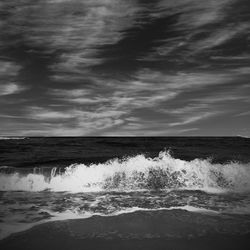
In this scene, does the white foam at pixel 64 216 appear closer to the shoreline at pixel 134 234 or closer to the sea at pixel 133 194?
the sea at pixel 133 194

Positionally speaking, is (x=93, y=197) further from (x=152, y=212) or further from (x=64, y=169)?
(x=64, y=169)

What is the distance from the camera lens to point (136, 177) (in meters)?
14.7

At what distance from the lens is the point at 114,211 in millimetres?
8812

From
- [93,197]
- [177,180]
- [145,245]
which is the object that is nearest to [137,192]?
[93,197]

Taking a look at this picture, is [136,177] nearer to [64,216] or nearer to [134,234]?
[64,216]

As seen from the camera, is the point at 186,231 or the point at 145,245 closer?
the point at 145,245

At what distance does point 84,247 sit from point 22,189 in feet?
25.6

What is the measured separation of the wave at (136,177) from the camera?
1331cm

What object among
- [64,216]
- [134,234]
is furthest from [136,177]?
[134,234]

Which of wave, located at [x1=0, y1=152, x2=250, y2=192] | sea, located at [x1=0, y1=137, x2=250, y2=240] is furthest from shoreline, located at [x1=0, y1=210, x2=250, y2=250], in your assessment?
wave, located at [x1=0, y1=152, x2=250, y2=192]

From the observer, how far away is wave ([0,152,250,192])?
43.7 feet

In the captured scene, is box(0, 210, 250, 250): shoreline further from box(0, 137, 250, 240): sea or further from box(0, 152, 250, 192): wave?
box(0, 152, 250, 192): wave

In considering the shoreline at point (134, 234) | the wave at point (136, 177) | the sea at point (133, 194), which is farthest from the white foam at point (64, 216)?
the wave at point (136, 177)

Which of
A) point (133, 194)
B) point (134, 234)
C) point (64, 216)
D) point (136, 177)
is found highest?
point (136, 177)
